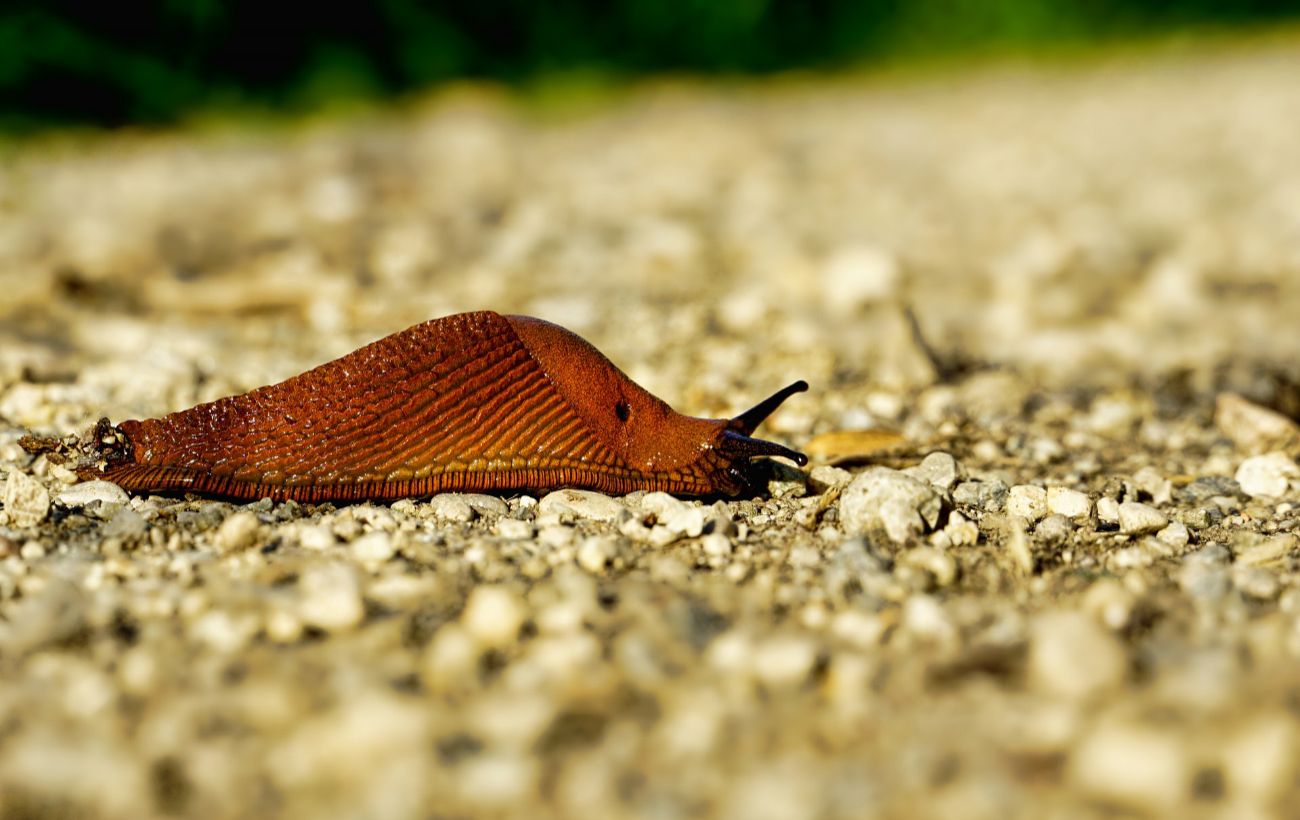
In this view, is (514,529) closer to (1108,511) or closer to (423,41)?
(1108,511)

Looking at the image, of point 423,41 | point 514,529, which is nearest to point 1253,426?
point 514,529

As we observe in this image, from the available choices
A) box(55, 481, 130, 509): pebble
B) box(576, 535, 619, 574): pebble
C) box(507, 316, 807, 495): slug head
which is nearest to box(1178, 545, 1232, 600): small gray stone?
box(507, 316, 807, 495): slug head

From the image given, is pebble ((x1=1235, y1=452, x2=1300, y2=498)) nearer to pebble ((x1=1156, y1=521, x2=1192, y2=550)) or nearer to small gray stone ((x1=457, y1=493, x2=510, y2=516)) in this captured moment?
pebble ((x1=1156, y1=521, x2=1192, y2=550))

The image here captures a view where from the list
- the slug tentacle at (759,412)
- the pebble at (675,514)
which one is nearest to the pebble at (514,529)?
the pebble at (675,514)

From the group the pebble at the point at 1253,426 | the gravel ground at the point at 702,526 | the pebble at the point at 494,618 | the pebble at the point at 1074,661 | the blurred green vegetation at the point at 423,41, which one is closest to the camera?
the gravel ground at the point at 702,526

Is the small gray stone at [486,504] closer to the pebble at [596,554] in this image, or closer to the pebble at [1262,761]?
the pebble at [596,554]
